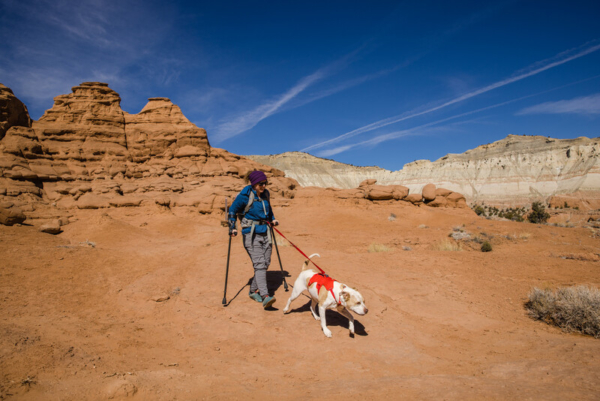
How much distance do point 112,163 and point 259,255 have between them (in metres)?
23.9

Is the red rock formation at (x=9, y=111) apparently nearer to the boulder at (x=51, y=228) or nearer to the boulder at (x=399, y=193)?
the boulder at (x=51, y=228)

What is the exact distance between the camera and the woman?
5480 mm

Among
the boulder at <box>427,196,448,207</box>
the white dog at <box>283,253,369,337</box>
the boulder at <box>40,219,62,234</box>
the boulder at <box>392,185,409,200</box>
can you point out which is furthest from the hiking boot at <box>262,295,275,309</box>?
the boulder at <box>427,196,448,207</box>

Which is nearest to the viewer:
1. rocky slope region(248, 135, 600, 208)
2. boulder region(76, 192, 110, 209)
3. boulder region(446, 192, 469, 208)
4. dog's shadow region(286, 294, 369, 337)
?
dog's shadow region(286, 294, 369, 337)

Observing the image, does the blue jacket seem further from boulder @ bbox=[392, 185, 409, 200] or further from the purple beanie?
boulder @ bbox=[392, 185, 409, 200]

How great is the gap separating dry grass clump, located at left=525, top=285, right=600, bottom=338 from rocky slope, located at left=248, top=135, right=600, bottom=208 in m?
61.3

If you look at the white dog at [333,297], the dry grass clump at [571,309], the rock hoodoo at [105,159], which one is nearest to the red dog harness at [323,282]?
the white dog at [333,297]

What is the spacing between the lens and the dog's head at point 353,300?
13.6ft

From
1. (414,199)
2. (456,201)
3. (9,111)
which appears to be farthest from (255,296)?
(9,111)

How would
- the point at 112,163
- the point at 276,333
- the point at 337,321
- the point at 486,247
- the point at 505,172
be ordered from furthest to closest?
the point at 505,172, the point at 112,163, the point at 486,247, the point at 337,321, the point at 276,333

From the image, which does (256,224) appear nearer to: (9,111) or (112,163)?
(112,163)

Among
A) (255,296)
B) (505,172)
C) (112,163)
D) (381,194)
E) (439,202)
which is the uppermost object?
(505,172)

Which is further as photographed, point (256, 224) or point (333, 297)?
point (256, 224)

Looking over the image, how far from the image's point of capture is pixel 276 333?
443 centimetres
